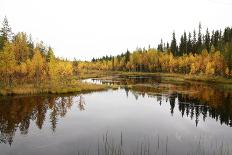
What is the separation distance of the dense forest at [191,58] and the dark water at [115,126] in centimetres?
4291

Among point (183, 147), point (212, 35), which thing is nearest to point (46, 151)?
point (183, 147)

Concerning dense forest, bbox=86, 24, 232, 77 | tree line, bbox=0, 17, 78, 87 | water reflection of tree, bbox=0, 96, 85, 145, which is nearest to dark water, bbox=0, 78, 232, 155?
water reflection of tree, bbox=0, 96, 85, 145

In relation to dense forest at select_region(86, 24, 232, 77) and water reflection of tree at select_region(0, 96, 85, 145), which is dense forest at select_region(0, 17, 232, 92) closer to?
dense forest at select_region(86, 24, 232, 77)

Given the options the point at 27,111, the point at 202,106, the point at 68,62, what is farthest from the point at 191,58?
the point at 27,111

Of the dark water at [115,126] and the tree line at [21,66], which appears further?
the tree line at [21,66]

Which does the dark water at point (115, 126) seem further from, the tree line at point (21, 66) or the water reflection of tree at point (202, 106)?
the tree line at point (21, 66)

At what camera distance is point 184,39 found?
471ft

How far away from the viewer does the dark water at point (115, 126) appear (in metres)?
23.9

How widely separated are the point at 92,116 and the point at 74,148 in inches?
595

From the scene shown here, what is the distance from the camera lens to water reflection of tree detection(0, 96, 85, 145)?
1205 inches

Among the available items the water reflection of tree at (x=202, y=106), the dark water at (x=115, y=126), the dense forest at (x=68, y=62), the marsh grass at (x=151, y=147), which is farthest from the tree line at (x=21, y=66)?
the marsh grass at (x=151, y=147)

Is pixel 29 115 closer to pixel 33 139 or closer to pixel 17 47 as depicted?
pixel 33 139

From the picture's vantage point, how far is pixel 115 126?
3272 centimetres

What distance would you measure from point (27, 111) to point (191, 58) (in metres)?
87.7
